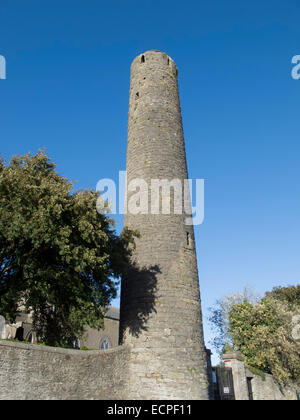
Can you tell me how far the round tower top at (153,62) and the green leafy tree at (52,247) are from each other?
8947 millimetres

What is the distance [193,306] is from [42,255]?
21.9ft

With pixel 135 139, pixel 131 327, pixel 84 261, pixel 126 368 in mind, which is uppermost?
pixel 135 139

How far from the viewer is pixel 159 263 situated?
1480 centimetres

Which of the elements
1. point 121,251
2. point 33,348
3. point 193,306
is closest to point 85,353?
point 33,348

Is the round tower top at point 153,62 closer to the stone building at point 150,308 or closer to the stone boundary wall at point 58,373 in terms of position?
the stone building at point 150,308

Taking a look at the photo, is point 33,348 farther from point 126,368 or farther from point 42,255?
point 126,368

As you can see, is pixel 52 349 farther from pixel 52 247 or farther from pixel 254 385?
pixel 254 385

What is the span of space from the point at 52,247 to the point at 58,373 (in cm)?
395

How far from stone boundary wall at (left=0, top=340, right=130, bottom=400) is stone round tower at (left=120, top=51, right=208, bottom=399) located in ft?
3.59

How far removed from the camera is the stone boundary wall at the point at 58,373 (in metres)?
9.39

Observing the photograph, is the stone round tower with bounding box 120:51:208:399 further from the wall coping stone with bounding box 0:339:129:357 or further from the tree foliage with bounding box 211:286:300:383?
the tree foliage with bounding box 211:286:300:383

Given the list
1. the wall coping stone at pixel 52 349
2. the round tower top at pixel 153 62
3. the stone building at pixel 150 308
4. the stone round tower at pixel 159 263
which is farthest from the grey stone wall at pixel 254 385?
the round tower top at pixel 153 62

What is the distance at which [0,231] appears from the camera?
416 inches
